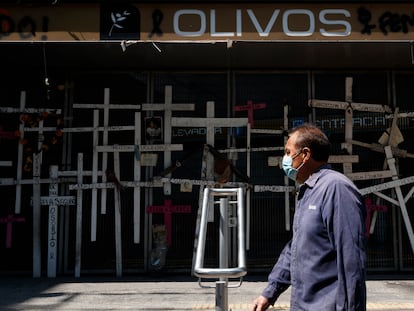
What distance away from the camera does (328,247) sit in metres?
2.57

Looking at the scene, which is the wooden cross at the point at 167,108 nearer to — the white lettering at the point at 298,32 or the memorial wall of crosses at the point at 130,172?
the memorial wall of crosses at the point at 130,172

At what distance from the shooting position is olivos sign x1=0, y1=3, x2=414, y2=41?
6.58 meters

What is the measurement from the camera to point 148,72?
27.2 feet

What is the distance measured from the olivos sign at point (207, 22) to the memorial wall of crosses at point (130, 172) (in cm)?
171

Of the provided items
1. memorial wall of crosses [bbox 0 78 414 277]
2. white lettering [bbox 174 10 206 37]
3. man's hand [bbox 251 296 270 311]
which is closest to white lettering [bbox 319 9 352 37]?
white lettering [bbox 174 10 206 37]

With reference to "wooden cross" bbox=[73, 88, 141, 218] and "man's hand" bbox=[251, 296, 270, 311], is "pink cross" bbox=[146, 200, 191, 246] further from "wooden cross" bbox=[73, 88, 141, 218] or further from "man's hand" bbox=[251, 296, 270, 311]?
"man's hand" bbox=[251, 296, 270, 311]

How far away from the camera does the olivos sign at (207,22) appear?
658 cm

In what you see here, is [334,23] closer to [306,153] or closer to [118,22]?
[118,22]

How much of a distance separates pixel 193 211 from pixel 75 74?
3040mm

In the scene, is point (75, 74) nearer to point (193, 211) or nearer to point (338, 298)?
point (193, 211)

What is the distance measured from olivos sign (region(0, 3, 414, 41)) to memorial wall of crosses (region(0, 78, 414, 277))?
171 centimetres

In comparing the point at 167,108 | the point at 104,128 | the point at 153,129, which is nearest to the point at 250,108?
the point at 167,108

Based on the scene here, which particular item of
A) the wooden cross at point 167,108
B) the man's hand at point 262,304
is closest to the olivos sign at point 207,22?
the wooden cross at point 167,108

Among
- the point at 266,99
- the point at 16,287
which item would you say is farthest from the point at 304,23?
the point at 16,287
